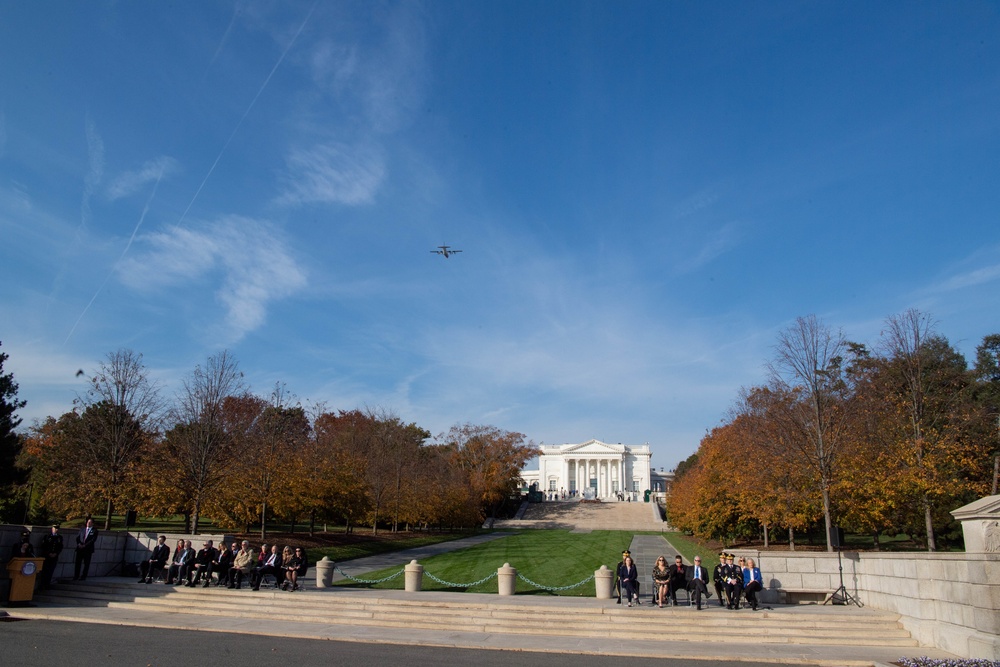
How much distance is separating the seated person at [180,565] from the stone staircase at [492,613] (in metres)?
0.70

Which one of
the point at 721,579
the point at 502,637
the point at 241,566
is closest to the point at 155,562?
the point at 241,566

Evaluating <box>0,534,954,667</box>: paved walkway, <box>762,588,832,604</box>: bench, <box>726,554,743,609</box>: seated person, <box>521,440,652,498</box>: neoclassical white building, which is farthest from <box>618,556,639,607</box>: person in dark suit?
<box>521,440,652,498</box>: neoclassical white building

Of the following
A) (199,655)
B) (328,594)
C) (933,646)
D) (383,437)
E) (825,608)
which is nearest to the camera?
(199,655)

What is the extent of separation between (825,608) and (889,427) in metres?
13.7

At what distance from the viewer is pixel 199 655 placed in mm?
12172

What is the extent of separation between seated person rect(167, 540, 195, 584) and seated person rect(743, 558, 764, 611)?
16049 mm

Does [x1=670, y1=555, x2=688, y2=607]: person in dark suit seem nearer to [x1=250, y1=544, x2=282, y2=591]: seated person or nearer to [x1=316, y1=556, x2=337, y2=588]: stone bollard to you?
[x1=316, y1=556, x2=337, y2=588]: stone bollard

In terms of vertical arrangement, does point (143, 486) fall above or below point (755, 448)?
below

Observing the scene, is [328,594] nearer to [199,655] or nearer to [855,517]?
[199,655]

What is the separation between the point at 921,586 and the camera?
14.0 metres

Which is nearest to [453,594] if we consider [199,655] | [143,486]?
[199,655]

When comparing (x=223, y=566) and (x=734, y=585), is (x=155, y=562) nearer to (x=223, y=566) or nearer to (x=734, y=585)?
(x=223, y=566)

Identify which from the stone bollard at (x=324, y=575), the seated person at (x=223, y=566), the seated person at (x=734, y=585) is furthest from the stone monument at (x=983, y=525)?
the seated person at (x=223, y=566)

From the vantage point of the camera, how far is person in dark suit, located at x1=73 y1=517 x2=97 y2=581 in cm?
2027
